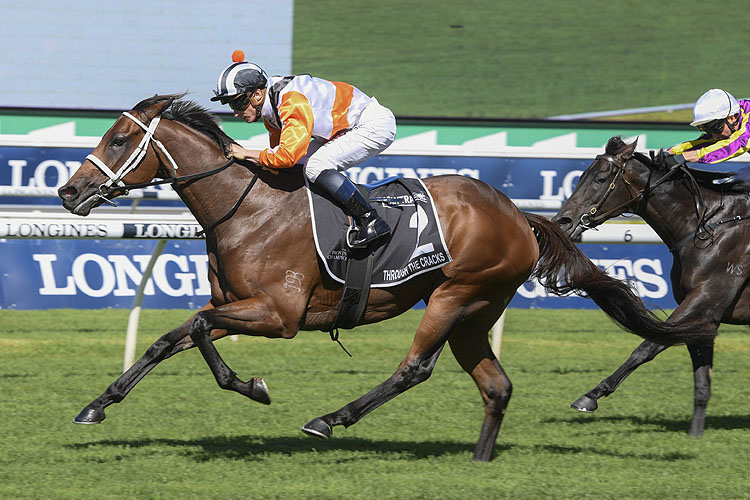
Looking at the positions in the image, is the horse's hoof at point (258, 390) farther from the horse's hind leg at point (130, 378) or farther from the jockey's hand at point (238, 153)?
the jockey's hand at point (238, 153)

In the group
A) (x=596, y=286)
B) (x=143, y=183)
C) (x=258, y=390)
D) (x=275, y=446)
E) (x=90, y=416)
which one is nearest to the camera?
(x=258, y=390)

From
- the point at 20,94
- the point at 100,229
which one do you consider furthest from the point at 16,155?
the point at 20,94

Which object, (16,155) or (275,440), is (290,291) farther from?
(16,155)

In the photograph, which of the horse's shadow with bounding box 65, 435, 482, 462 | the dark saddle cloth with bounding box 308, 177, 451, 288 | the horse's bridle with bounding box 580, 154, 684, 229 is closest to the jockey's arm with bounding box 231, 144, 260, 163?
the dark saddle cloth with bounding box 308, 177, 451, 288

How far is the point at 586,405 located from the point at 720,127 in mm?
1686

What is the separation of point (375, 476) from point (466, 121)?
6.40 m

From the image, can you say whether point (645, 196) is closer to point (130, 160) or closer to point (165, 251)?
point (130, 160)

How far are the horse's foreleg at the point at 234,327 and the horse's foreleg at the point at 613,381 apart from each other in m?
1.94

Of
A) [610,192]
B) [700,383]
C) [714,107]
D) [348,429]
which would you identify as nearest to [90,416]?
[348,429]

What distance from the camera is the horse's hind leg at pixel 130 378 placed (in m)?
4.44

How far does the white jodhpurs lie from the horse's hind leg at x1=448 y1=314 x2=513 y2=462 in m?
0.93

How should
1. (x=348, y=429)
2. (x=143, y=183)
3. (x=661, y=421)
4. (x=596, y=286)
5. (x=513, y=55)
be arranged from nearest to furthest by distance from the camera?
1. (x=143, y=183)
2. (x=596, y=286)
3. (x=348, y=429)
4. (x=661, y=421)
5. (x=513, y=55)

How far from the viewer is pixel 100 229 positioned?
629 cm

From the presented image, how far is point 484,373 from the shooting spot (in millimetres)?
4812
